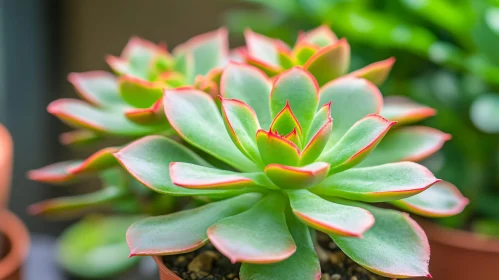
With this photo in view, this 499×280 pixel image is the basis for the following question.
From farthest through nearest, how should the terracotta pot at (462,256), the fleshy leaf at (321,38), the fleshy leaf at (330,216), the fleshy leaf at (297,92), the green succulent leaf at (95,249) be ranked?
the green succulent leaf at (95,249)
the terracotta pot at (462,256)
the fleshy leaf at (321,38)
the fleshy leaf at (297,92)
the fleshy leaf at (330,216)

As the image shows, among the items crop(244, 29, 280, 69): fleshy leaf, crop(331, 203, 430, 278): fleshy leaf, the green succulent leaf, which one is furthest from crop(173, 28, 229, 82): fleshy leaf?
the green succulent leaf

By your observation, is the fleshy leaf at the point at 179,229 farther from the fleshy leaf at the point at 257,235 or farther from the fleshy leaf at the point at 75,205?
the fleshy leaf at the point at 75,205

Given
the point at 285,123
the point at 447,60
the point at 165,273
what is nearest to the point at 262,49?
the point at 285,123

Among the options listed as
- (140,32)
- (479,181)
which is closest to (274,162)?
(479,181)

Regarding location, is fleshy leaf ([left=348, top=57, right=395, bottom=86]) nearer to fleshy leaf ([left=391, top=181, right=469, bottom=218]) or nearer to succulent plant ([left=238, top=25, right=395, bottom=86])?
succulent plant ([left=238, top=25, right=395, bottom=86])

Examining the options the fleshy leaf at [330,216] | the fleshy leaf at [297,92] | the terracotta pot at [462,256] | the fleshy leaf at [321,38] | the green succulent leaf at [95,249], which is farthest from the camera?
the green succulent leaf at [95,249]

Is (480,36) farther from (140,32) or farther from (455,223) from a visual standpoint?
(140,32)

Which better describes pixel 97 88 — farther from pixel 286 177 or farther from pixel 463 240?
pixel 463 240

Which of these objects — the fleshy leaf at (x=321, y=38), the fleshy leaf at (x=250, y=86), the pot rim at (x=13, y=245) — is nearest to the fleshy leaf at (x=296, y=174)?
the fleshy leaf at (x=250, y=86)
